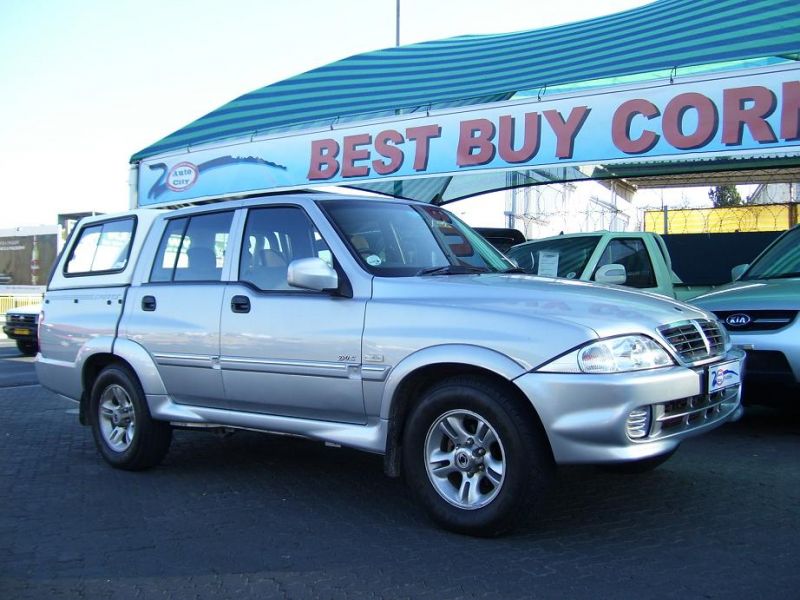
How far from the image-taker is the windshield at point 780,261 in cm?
667

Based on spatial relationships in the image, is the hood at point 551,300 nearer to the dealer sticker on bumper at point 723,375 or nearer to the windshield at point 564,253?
the dealer sticker on bumper at point 723,375

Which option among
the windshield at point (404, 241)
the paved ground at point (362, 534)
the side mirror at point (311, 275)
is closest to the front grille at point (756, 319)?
the paved ground at point (362, 534)

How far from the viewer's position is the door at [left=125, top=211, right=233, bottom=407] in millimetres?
4871

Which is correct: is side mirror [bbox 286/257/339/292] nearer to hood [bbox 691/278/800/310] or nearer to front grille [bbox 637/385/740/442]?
front grille [bbox 637/385/740/442]

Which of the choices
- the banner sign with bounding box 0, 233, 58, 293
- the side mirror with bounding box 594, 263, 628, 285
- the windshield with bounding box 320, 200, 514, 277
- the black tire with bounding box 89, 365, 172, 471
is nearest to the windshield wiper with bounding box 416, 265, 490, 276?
the windshield with bounding box 320, 200, 514, 277

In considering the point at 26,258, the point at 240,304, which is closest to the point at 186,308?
the point at 240,304

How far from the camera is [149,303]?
527cm

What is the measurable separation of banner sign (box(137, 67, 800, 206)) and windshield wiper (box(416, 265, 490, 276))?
19.6ft

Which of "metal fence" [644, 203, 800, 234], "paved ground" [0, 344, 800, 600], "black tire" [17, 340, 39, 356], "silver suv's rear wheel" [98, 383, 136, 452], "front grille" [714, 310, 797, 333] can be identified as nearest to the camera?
"paved ground" [0, 344, 800, 600]

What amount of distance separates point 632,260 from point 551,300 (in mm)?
4759

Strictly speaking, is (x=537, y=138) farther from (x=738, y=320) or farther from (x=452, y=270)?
(x=452, y=270)

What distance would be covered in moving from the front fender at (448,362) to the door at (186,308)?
134cm

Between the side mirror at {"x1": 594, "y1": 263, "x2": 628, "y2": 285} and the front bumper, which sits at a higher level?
the side mirror at {"x1": 594, "y1": 263, "x2": 628, "y2": 285}

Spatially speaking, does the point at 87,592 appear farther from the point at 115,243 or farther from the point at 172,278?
the point at 115,243
